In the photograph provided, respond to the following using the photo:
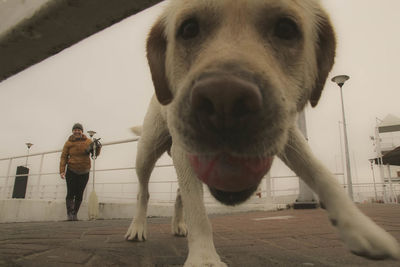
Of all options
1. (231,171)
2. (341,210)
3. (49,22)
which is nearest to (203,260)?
(231,171)

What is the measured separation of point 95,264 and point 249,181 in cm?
101

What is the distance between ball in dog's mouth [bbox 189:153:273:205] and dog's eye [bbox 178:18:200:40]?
77cm

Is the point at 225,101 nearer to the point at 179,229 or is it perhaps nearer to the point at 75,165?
the point at 179,229

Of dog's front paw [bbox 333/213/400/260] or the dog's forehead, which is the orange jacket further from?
dog's front paw [bbox 333/213/400/260]

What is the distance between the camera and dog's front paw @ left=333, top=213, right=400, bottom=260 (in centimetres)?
149

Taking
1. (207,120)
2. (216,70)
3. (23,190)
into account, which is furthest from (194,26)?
(23,190)

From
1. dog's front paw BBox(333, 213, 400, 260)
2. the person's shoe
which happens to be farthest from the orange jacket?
dog's front paw BBox(333, 213, 400, 260)

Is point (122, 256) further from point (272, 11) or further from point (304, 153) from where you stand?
point (272, 11)

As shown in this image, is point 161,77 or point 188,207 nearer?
point 188,207

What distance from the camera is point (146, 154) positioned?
125 inches

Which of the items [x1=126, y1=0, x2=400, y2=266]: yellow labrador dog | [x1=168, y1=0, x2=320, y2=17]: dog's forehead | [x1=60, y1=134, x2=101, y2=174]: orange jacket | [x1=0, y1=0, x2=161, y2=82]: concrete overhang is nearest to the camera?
[x1=0, y1=0, x2=161, y2=82]: concrete overhang

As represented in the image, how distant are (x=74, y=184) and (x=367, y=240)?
698 centimetres

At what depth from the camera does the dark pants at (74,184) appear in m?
7.41

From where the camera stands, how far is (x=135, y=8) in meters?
1.05
